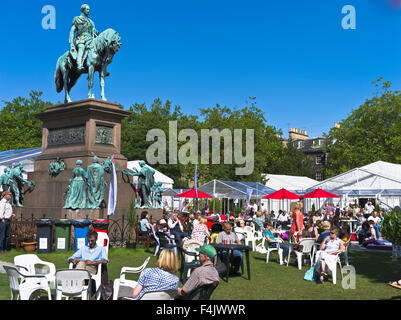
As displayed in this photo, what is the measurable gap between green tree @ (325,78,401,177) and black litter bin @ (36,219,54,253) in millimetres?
41039

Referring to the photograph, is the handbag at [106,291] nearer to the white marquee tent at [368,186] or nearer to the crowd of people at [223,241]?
the crowd of people at [223,241]

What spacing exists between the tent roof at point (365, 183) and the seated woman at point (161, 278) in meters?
27.4

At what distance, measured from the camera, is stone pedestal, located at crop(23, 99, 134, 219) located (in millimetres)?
15125

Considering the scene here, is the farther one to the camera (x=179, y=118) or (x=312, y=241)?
(x=179, y=118)

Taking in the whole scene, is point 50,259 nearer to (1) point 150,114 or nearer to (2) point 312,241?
(2) point 312,241

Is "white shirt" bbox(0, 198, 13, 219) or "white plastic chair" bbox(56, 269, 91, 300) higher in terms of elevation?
"white shirt" bbox(0, 198, 13, 219)

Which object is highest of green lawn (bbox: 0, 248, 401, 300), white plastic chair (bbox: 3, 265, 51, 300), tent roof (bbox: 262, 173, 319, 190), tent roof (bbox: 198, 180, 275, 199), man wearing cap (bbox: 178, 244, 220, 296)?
tent roof (bbox: 262, 173, 319, 190)

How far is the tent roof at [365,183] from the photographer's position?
3041cm

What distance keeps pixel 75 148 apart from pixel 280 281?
892 centimetres

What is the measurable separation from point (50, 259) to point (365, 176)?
26.1 m

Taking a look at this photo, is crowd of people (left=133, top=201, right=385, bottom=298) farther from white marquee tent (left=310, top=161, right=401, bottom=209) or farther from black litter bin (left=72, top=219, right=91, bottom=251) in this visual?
white marquee tent (left=310, top=161, right=401, bottom=209)

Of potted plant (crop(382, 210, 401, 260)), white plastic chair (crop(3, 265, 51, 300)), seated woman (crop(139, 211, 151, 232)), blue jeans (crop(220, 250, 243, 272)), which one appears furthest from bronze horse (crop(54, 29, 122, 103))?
white plastic chair (crop(3, 265, 51, 300))
